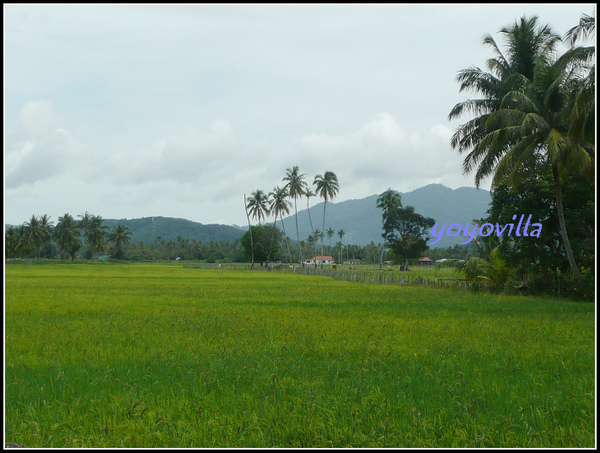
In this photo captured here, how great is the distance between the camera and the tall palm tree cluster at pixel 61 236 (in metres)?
91.5

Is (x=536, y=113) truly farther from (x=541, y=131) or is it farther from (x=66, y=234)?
(x=66, y=234)

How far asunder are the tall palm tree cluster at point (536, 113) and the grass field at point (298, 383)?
7.75 metres

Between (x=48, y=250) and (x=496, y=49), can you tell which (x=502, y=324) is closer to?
(x=496, y=49)

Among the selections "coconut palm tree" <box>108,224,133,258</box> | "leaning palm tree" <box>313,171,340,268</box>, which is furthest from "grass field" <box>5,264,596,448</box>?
"coconut palm tree" <box>108,224,133,258</box>

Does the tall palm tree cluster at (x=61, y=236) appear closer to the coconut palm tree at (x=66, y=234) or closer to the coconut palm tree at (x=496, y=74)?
the coconut palm tree at (x=66, y=234)

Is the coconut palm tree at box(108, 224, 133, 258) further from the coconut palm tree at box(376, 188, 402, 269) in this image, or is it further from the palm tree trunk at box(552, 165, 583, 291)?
the palm tree trunk at box(552, 165, 583, 291)

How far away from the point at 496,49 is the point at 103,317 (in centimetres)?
2430

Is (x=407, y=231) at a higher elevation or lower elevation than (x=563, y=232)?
higher

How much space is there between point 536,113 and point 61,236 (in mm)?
94363

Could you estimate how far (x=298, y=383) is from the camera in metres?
6.92

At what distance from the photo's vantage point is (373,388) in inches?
259

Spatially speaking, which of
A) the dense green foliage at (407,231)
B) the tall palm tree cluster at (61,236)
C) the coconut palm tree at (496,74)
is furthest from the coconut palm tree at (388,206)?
the tall palm tree cluster at (61,236)

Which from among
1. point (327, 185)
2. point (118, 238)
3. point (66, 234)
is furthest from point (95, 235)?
point (327, 185)

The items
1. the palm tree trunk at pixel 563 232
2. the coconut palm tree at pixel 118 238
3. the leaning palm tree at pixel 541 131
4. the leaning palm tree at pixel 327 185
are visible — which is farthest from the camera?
the coconut palm tree at pixel 118 238
